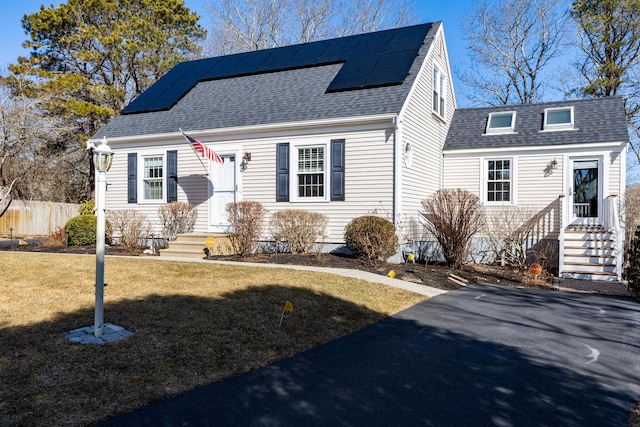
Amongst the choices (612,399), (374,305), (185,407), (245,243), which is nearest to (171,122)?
(245,243)

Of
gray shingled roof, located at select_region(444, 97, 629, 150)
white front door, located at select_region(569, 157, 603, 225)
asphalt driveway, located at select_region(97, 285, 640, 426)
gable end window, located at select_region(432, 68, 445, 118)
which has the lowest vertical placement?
asphalt driveway, located at select_region(97, 285, 640, 426)

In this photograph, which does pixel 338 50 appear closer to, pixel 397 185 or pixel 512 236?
pixel 397 185

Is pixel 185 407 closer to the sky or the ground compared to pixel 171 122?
closer to the ground

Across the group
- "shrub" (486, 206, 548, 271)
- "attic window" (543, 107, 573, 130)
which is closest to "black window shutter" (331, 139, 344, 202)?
"shrub" (486, 206, 548, 271)

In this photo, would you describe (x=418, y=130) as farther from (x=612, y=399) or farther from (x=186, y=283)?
(x=612, y=399)

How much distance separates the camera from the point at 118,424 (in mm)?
3254

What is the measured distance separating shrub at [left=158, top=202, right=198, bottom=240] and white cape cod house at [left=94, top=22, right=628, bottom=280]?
378 millimetres

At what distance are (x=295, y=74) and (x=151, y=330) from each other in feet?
37.7

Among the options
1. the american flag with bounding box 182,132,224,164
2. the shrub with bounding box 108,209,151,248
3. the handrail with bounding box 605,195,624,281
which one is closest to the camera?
the handrail with bounding box 605,195,624,281

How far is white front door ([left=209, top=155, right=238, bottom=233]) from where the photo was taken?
1363 cm

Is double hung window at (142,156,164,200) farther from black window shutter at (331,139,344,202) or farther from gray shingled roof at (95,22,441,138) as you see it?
black window shutter at (331,139,344,202)

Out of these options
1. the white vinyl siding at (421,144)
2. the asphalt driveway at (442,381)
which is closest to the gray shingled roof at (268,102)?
the white vinyl siding at (421,144)

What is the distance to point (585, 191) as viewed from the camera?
13.6m

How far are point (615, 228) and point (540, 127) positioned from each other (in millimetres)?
4444
